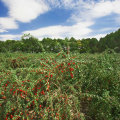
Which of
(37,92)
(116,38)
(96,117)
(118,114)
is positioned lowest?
(96,117)

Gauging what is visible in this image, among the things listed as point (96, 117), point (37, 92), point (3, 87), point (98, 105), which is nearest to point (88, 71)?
point (98, 105)

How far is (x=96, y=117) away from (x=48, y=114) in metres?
0.77

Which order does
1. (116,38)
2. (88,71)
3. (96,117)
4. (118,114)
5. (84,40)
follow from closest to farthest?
(118,114)
(96,117)
(88,71)
(116,38)
(84,40)

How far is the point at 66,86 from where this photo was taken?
2.14 m

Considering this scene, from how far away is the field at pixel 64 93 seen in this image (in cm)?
181

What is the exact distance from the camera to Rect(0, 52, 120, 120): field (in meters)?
1.81

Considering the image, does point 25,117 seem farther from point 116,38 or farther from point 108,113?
point 116,38

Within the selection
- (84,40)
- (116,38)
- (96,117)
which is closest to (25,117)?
(96,117)

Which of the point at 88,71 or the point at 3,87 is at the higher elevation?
the point at 88,71

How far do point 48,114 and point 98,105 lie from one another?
81cm

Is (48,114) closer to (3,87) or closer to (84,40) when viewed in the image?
(3,87)

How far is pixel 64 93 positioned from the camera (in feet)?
6.76

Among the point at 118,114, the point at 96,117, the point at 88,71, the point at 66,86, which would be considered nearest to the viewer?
the point at 118,114

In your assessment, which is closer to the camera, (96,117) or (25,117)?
(25,117)
